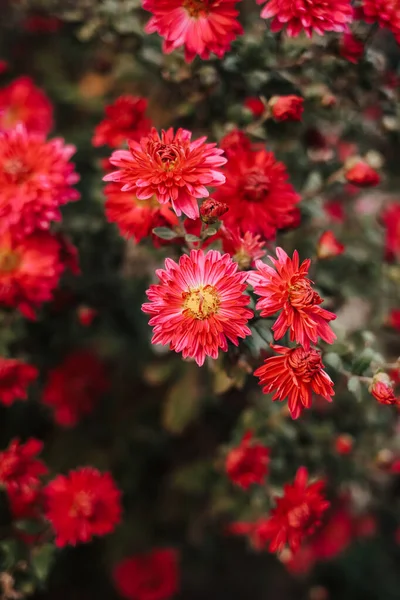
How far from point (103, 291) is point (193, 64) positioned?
581 millimetres

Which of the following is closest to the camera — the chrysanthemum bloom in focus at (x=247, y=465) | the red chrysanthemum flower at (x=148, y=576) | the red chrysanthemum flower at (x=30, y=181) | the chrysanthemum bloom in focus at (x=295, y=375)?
the chrysanthemum bloom in focus at (x=295, y=375)

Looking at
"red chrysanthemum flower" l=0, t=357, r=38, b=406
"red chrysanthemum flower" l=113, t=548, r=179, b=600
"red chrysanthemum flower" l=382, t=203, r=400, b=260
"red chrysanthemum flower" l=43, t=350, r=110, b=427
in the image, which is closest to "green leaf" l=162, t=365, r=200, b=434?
"red chrysanthemum flower" l=43, t=350, r=110, b=427

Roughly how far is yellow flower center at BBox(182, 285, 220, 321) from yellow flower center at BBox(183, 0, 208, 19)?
44 cm

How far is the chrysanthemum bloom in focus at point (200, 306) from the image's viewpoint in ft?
2.46

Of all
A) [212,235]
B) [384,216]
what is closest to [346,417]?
[384,216]

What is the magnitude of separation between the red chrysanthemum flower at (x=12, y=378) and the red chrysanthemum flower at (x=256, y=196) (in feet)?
1.59

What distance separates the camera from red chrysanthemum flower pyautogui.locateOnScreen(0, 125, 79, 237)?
3.16 feet

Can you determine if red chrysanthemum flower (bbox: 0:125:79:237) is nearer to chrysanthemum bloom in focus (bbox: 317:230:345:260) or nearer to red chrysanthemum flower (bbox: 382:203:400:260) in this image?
chrysanthemum bloom in focus (bbox: 317:230:345:260)

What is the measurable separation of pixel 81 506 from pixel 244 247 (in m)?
0.55

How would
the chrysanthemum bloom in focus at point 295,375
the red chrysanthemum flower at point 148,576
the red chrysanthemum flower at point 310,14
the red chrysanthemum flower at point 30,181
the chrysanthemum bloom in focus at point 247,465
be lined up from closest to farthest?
the chrysanthemum bloom in focus at point 295,375
the red chrysanthemum flower at point 310,14
the red chrysanthemum flower at point 30,181
the chrysanthemum bloom in focus at point 247,465
the red chrysanthemum flower at point 148,576

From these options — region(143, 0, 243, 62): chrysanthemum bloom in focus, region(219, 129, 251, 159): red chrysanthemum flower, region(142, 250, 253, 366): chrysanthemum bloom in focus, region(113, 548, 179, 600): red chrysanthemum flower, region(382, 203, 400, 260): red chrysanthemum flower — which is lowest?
region(113, 548, 179, 600): red chrysanthemum flower

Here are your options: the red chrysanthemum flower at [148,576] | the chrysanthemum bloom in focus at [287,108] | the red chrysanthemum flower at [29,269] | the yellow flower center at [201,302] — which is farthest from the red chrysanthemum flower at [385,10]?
the red chrysanthemum flower at [148,576]

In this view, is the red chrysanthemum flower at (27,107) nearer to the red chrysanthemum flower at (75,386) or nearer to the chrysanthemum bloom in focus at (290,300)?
the red chrysanthemum flower at (75,386)

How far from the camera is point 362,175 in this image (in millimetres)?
1020
